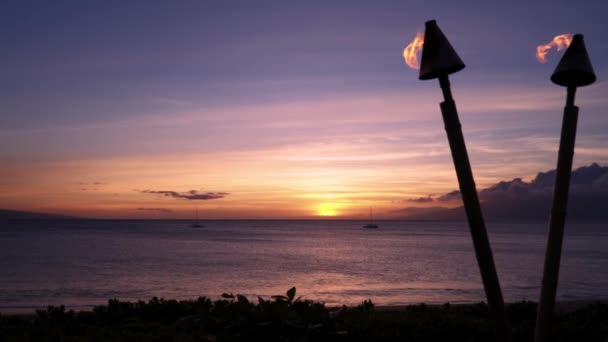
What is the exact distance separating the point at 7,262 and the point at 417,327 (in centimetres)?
5069

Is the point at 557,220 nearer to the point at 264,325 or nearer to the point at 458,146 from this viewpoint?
the point at 458,146

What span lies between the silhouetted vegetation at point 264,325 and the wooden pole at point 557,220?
3392 millimetres

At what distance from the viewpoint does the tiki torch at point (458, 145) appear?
4.93 metres

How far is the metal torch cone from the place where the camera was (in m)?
4.93

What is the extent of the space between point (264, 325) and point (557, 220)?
4.38 metres

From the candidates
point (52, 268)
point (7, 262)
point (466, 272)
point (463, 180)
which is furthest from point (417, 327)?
point (7, 262)

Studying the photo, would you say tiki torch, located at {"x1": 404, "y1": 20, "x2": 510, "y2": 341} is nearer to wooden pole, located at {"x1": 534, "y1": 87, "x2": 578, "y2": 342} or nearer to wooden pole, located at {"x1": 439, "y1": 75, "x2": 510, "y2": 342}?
wooden pole, located at {"x1": 439, "y1": 75, "x2": 510, "y2": 342}

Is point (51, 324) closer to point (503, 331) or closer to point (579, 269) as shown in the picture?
point (503, 331)

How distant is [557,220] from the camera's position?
532 cm

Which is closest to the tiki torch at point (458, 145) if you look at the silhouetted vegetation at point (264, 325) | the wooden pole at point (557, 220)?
the wooden pole at point (557, 220)

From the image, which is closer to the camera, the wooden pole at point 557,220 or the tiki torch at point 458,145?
the tiki torch at point 458,145

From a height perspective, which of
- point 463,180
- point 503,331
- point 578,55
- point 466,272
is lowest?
point 466,272

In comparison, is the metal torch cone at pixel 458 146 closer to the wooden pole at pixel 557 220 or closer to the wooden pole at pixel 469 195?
the wooden pole at pixel 469 195

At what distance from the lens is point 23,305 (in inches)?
1020
